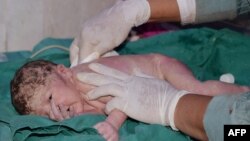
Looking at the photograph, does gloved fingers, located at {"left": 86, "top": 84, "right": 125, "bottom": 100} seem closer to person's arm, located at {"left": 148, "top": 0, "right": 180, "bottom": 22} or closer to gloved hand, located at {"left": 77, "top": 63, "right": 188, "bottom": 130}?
gloved hand, located at {"left": 77, "top": 63, "right": 188, "bottom": 130}

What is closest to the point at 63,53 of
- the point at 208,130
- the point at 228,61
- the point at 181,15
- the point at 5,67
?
the point at 5,67

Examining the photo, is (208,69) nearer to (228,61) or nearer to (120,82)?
(228,61)

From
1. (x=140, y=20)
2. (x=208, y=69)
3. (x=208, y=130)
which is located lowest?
(x=208, y=69)

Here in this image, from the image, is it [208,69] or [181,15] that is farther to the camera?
[208,69]

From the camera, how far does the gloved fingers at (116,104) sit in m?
1.23

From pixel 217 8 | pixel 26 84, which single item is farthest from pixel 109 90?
pixel 217 8

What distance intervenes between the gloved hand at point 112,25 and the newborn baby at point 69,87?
7 centimetres

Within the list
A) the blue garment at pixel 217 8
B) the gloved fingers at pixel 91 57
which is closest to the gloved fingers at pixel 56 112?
the gloved fingers at pixel 91 57

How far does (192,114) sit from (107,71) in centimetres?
42

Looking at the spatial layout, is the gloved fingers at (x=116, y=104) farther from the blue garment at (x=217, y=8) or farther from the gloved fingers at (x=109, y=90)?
the blue garment at (x=217, y=8)

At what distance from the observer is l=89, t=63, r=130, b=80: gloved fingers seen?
4.33ft

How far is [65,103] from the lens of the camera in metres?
1.33

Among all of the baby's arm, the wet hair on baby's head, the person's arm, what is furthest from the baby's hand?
the person's arm

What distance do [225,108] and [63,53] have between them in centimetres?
105
